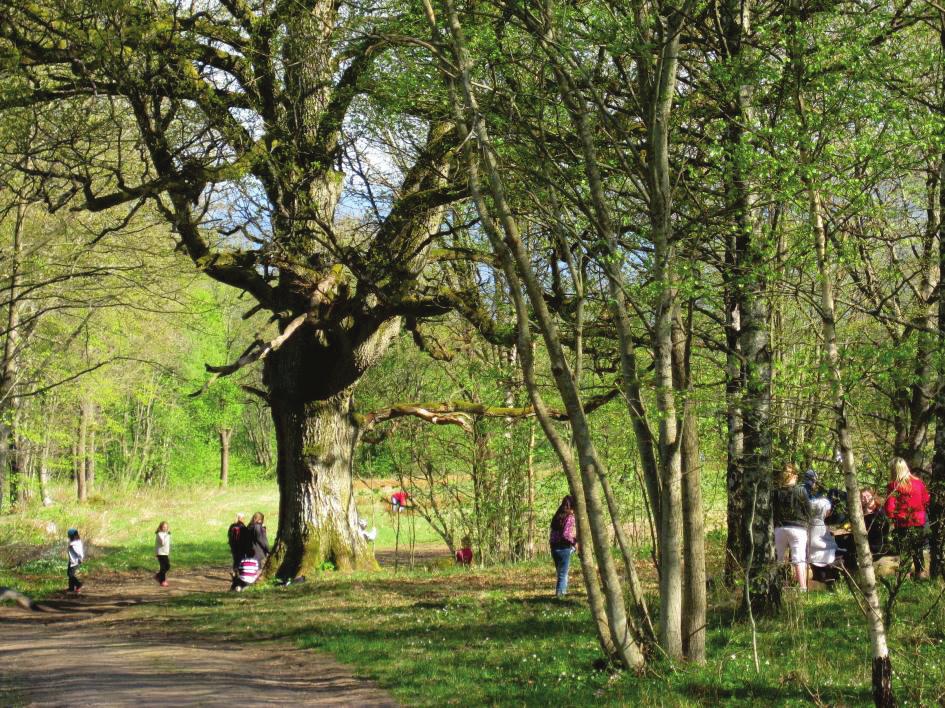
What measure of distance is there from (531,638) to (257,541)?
9286 mm

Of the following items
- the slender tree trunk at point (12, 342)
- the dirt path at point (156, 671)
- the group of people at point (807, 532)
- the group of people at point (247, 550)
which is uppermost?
the slender tree trunk at point (12, 342)

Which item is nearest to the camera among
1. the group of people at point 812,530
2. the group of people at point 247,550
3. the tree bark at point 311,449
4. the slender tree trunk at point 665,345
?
the slender tree trunk at point 665,345

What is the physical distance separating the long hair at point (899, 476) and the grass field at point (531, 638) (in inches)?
45.1

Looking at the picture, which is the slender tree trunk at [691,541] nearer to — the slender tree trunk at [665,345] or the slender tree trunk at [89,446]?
the slender tree trunk at [665,345]

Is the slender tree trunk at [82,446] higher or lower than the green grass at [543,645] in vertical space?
higher

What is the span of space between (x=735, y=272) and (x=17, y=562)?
24632 mm

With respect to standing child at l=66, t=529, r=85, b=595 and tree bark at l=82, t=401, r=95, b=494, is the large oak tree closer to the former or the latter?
standing child at l=66, t=529, r=85, b=595

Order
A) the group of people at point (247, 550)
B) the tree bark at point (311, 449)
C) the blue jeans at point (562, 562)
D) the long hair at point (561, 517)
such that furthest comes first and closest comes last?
the group of people at point (247, 550)
the tree bark at point (311, 449)
the long hair at point (561, 517)
the blue jeans at point (562, 562)

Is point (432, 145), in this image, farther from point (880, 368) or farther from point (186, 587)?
point (186, 587)

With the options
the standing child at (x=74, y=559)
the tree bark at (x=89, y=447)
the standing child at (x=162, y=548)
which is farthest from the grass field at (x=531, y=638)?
the tree bark at (x=89, y=447)

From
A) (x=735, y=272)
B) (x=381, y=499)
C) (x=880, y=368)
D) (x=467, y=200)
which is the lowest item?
(x=381, y=499)

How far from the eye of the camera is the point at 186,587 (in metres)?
23.2

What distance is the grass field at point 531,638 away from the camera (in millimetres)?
7559

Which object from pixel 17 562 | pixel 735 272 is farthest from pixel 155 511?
pixel 735 272
